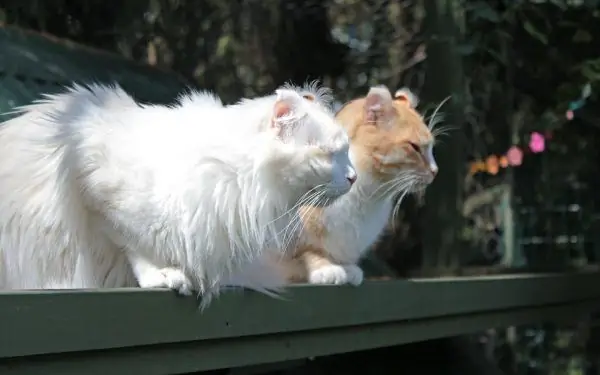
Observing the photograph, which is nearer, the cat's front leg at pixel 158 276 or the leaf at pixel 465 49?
the cat's front leg at pixel 158 276

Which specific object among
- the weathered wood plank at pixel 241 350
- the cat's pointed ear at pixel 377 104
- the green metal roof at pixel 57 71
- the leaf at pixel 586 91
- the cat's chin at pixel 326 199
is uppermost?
the leaf at pixel 586 91

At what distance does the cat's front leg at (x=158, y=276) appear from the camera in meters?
1.35

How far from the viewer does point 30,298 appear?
102 cm

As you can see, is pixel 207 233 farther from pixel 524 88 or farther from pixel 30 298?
pixel 524 88

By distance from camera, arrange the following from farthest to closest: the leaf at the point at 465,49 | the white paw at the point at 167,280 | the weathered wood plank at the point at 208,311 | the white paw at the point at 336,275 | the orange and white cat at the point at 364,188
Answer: the leaf at the point at 465,49 → the orange and white cat at the point at 364,188 → the white paw at the point at 336,275 → the white paw at the point at 167,280 → the weathered wood plank at the point at 208,311

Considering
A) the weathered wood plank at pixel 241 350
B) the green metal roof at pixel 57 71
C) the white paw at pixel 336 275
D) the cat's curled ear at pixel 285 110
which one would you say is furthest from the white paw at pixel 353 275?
the green metal roof at pixel 57 71

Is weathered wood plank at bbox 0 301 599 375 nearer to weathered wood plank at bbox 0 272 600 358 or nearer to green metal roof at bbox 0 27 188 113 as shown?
weathered wood plank at bbox 0 272 600 358

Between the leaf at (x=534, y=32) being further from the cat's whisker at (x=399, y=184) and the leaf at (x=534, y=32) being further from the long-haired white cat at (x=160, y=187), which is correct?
the long-haired white cat at (x=160, y=187)

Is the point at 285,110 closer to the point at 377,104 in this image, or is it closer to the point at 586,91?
the point at 377,104

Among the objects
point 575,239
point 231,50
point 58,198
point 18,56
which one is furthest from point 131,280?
point 575,239

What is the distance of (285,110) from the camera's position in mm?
1498

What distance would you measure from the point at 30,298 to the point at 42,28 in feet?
7.64

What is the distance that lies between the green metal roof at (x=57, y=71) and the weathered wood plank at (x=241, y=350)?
3.47 ft

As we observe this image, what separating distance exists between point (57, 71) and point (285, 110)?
4.00 ft
